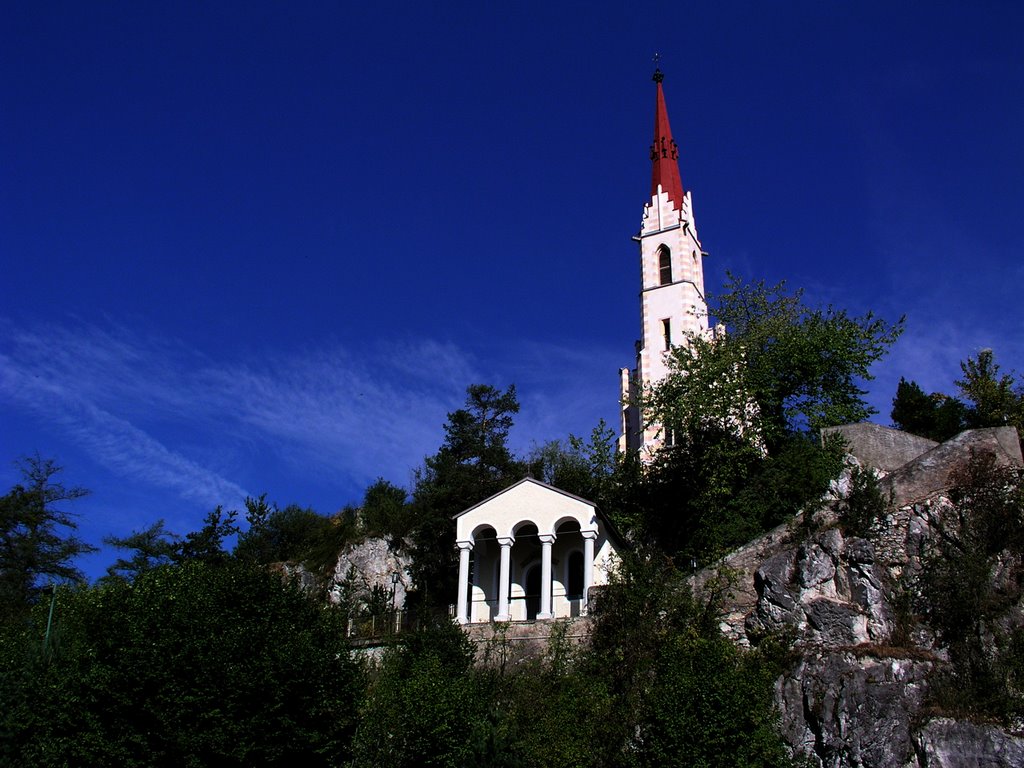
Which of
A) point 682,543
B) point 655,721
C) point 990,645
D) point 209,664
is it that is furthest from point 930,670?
point 209,664

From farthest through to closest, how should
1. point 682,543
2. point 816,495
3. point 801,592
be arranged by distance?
1. point 682,543
2. point 816,495
3. point 801,592

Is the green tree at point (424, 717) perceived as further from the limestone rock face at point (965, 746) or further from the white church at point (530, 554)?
the limestone rock face at point (965, 746)

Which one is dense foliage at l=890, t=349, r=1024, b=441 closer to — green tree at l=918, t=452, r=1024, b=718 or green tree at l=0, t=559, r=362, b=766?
green tree at l=918, t=452, r=1024, b=718

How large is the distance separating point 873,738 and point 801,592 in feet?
15.6

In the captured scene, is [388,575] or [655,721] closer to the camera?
[655,721]

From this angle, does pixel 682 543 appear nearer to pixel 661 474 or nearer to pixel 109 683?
pixel 661 474

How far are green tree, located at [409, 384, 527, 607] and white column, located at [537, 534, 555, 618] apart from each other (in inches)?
176

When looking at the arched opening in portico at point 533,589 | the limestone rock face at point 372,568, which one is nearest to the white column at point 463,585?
the arched opening in portico at point 533,589

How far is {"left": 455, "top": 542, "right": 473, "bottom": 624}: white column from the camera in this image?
103 feet

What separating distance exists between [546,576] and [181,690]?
12.6 metres

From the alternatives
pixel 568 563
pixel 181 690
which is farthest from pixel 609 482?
pixel 181 690

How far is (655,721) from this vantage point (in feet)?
76.1

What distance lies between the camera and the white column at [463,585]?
103 ft

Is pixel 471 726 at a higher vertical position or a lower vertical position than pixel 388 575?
lower
